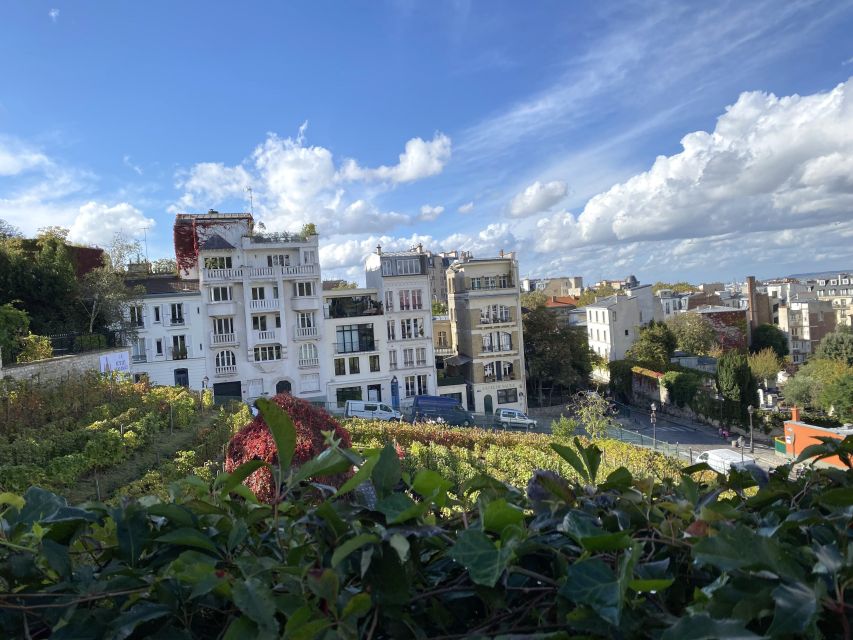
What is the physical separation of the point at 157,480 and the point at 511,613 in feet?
36.6

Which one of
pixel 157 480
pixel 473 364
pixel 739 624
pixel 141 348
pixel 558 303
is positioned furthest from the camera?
pixel 558 303

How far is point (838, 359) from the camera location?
131 ft

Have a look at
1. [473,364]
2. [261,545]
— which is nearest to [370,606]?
[261,545]

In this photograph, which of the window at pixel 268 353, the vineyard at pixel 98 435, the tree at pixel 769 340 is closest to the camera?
the vineyard at pixel 98 435

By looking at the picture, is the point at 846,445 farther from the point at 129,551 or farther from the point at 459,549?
the point at 129,551

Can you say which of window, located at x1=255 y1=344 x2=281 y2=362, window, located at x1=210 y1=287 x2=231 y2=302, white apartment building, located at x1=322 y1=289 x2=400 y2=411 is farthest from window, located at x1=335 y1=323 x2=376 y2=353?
window, located at x1=210 y1=287 x2=231 y2=302

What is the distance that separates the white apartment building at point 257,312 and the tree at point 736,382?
1978 centimetres

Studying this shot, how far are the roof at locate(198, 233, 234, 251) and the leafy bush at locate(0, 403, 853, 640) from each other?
28.4 meters

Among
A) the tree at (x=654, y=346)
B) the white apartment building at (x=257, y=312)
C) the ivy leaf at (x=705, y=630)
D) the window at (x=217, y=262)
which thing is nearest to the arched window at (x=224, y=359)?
the white apartment building at (x=257, y=312)

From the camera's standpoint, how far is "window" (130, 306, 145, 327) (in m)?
25.9

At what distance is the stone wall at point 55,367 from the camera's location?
1548cm

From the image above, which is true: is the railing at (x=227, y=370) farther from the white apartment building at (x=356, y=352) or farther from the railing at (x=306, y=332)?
the white apartment building at (x=356, y=352)

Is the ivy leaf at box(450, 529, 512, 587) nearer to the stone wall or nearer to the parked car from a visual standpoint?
the stone wall

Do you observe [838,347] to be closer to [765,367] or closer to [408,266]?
[765,367]
